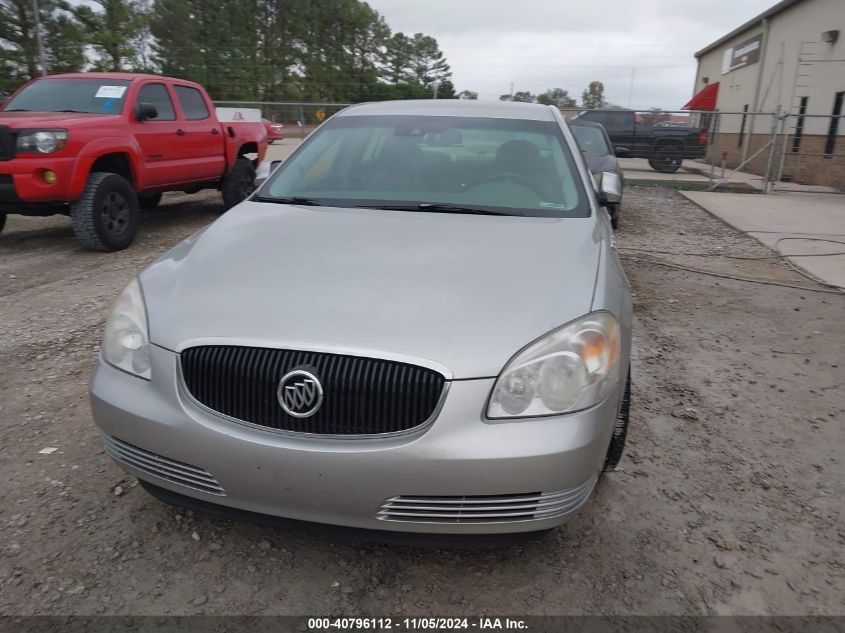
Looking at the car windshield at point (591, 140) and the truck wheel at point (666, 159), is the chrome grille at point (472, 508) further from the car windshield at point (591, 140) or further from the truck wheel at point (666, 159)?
the truck wheel at point (666, 159)

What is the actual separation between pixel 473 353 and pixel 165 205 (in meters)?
9.43

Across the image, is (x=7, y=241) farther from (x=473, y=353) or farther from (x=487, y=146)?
(x=473, y=353)

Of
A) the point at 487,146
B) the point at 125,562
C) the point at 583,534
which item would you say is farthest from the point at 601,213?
the point at 125,562

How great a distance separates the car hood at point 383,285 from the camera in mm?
2023

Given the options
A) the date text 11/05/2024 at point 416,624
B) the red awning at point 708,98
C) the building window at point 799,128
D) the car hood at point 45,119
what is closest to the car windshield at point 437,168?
the date text 11/05/2024 at point 416,624

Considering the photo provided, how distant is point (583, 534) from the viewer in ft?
8.31

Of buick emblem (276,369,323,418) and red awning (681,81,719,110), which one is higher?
red awning (681,81,719,110)

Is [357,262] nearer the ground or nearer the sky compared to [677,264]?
nearer the sky

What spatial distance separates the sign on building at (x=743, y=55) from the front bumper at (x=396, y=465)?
2339 centimetres

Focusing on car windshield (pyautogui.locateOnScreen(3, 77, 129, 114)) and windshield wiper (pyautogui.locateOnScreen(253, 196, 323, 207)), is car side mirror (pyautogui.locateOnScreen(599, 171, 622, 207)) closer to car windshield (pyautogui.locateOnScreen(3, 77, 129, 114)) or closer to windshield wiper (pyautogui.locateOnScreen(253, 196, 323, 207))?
windshield wiper (pyautogui.locateOnScreen(253, 196, 323, 207))

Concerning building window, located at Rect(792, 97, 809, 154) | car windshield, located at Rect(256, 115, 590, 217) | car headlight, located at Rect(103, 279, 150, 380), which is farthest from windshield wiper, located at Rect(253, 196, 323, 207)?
building window, located at Rect(792, 97, 809, 154)

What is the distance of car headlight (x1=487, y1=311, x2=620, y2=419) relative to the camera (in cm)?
198

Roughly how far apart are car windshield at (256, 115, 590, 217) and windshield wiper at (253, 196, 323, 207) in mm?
10

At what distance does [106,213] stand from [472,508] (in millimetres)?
6061
